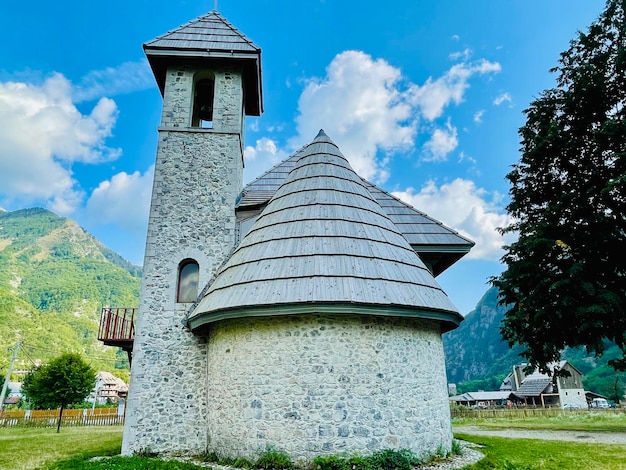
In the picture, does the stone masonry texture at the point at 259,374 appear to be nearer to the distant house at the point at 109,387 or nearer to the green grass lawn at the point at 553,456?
the green grass lawn at the point at 553,456

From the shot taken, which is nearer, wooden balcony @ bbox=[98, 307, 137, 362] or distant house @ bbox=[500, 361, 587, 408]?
wooden balcony @ bbox=[98, 307, 137, 362]

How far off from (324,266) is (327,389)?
2.08m

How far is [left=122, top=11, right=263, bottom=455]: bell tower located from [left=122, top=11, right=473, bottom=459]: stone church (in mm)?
32

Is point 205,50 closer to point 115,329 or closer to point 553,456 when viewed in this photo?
point 115,329

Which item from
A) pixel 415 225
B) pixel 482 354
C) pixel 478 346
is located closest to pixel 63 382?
pixel 415 225

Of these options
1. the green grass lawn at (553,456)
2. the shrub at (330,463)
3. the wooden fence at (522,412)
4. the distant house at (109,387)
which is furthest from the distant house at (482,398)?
the shrub at (330,463)

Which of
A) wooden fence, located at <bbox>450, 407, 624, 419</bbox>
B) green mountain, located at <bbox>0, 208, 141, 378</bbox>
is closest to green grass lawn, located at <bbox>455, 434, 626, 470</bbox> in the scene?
wooden fence, located at <bbox>450, 407, 624, 419</bbox>

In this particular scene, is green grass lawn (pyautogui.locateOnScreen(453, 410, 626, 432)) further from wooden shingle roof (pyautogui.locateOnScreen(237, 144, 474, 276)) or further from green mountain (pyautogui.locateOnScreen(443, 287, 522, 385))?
green mountain (pyautogui.locateOnScreen(443, 287, 522, 385))

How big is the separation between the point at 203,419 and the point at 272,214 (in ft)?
14.9

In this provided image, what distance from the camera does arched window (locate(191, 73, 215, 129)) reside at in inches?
493

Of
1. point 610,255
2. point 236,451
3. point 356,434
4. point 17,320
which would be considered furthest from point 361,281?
point 17,320

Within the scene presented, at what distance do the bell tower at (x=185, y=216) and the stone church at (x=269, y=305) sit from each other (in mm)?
32

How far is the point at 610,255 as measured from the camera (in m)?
13.2

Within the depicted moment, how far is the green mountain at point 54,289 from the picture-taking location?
188 feet
